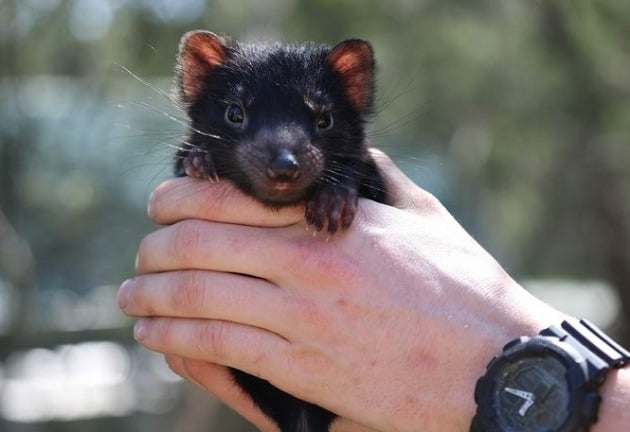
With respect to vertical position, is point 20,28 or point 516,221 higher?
point 20,28

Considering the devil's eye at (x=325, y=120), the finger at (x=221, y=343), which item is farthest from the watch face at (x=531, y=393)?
the devil's eye at (x=325, y=120)

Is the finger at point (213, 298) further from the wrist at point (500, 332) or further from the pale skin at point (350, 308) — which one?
the wrist at point (500, 332)

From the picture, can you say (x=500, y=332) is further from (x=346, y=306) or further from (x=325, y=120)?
(x=325, y=120)

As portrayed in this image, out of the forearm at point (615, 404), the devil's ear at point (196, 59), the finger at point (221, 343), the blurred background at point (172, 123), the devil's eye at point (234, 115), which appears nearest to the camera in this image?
the forearm at point (615, 404)

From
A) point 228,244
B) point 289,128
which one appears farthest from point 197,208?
point 289,128

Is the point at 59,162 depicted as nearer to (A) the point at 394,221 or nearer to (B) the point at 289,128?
(B) the point at 289,128

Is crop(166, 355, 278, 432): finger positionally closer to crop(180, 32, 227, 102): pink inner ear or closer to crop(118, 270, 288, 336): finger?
crop(118, 270, 288, 336): finger
